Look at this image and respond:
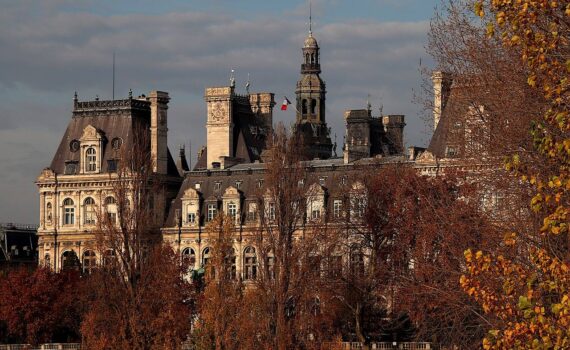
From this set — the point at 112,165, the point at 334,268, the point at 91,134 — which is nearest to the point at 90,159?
the point at 91,134

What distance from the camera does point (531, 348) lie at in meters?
27.0

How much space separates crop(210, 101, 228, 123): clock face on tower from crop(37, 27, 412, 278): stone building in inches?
3.9

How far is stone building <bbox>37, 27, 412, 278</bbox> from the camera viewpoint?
111m

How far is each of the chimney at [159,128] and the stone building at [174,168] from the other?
2.9 inches

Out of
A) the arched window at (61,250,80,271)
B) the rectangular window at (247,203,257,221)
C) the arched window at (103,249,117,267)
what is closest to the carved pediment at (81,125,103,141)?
the arched window at (61,250,80,271)

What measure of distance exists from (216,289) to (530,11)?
42.6 metres

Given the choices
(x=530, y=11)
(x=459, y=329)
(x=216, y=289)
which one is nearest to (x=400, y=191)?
(x=216, y=289)

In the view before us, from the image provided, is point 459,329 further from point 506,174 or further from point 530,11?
point 530,11

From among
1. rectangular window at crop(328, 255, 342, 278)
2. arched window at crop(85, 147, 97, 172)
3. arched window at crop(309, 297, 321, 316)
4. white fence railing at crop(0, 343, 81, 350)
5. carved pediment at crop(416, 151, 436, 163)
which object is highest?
arched window at crop(85, 147, 97, 172)

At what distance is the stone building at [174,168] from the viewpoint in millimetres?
110688

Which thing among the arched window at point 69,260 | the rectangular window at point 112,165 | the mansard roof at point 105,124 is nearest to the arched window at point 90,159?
the mansard roof at point 105,124

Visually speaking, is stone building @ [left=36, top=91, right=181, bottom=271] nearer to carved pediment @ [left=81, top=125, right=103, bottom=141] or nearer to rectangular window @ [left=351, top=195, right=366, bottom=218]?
carved pediment @ [left=81, top=125, right=103, bottom=141]

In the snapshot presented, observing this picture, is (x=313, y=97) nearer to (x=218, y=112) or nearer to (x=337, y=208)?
(x=218, y=112)

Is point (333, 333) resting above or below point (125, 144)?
below
